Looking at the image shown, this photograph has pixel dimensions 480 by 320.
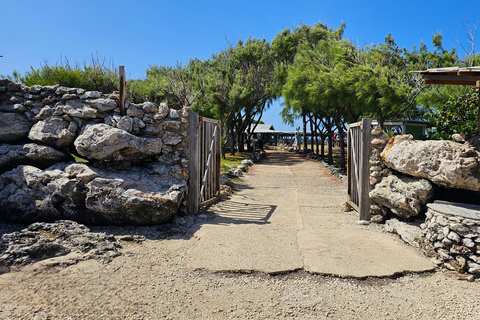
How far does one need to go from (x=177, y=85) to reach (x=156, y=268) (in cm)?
1822

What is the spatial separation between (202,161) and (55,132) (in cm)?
330

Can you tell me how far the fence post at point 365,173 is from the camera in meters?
6.73

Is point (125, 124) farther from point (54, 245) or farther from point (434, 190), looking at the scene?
point (434, 190)

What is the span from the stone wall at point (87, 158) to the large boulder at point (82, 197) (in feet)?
0.06

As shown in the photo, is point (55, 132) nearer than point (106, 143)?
No

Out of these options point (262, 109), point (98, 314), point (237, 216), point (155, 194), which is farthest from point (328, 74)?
point (262, 109)

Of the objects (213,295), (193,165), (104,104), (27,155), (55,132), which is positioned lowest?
(213,295)

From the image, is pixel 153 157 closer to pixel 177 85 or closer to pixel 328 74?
pixel 328 74

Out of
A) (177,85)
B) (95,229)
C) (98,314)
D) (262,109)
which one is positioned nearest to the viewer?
(98,314)

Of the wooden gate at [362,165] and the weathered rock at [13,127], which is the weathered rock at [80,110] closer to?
the weathered rock at [13,127]

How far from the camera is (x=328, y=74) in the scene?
13.3 metres

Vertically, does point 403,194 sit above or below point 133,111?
below

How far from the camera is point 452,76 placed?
5637mm

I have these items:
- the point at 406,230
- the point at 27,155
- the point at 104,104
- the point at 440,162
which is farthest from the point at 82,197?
the point at 440,162
